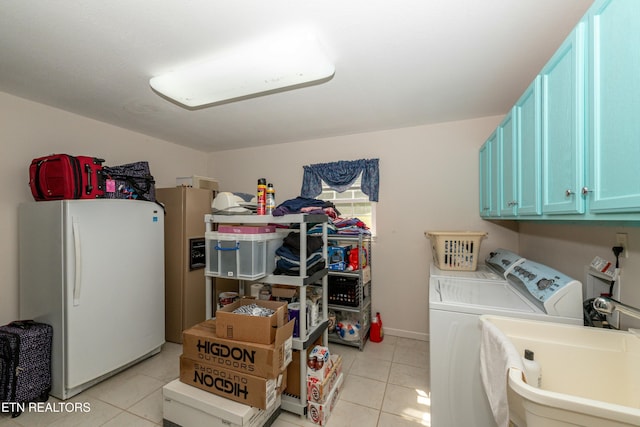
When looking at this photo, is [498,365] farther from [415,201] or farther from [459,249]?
[415,201]

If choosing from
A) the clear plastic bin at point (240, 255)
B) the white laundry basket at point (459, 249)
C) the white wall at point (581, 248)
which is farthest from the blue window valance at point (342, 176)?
the clear plastic bin at point (240, 255)

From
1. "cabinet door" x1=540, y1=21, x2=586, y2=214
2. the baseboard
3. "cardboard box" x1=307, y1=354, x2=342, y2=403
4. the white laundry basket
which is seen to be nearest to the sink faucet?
"cabinet door" x1=540, y1=21, x2=586, y2=214

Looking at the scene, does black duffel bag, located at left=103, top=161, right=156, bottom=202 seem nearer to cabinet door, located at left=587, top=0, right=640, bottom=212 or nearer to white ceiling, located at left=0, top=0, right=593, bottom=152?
white ceiling, located at left=0, top=0, right=593, bottom=152

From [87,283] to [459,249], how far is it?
3.17 meters

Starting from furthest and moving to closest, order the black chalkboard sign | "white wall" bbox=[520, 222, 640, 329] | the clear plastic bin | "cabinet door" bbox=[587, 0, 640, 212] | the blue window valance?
1. the blue window valance
2. the black chalkboard sign
3. the clear plastic bin
4. "white wall" bbox=[520, 222, 640, 329]
5. "cabinet door" bbox=[587, 0, 640, 212]

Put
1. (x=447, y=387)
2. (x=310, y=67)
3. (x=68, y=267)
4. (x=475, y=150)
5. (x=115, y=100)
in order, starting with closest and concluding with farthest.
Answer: (x=447, y=387) < (x=310, y=67) < (x=68, y=267) < (x=115, y=100) < (x=475, y=150)

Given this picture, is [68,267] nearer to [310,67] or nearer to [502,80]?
[310,67]

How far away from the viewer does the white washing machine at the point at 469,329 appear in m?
1.35

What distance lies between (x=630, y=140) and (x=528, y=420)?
906mm

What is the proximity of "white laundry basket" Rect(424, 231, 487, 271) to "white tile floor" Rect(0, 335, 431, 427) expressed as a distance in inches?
40.2

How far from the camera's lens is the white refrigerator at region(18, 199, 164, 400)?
202 cm

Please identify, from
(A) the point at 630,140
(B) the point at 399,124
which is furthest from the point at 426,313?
(A) the point at 630,140

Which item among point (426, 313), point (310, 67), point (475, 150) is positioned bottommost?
point (426, 313)

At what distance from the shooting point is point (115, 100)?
7.65 feet
